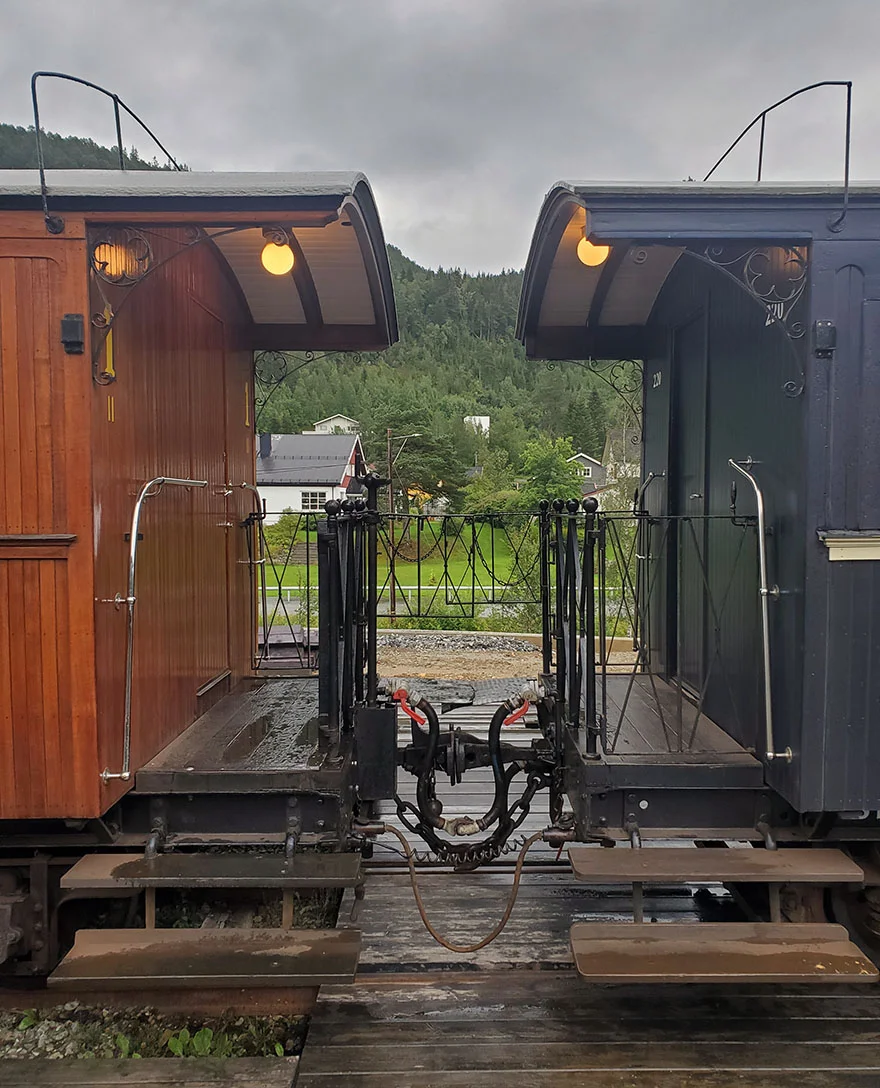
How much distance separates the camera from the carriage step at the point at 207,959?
2713mm

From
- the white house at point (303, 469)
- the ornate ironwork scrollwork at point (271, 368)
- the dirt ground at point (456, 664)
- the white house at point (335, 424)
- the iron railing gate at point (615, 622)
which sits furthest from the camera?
the white house at point (335, 424)

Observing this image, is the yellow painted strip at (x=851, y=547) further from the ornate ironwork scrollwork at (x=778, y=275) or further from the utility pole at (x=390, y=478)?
the utility pole at (x=390, y=478)

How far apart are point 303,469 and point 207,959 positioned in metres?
33.9

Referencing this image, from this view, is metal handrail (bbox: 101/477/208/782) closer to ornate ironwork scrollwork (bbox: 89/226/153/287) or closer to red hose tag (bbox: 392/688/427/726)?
ornate ironwork scrollwork (bbox: 89/226/153/287)

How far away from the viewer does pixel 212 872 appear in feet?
9.82

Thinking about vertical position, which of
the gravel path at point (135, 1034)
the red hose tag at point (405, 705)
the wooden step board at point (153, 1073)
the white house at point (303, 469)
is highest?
the white house at point (303, 469)

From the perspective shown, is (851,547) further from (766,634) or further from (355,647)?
(355,647)

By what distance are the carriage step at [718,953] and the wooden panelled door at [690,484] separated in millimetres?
1630

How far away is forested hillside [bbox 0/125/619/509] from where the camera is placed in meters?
35.8

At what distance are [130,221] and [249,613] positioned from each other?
10.7 ft

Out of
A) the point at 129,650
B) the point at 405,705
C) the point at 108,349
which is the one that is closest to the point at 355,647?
the point at 405,705

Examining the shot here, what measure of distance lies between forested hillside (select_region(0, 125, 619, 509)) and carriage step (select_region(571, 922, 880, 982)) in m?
4.62

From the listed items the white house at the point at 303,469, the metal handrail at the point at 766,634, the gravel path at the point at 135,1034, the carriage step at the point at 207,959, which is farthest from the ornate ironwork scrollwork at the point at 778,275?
the white house at the point at 303,469

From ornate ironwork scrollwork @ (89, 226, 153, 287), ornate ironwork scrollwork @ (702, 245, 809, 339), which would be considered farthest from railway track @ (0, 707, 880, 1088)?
ornate ironwork scrollwork @ (89, 226, 153, 287)
